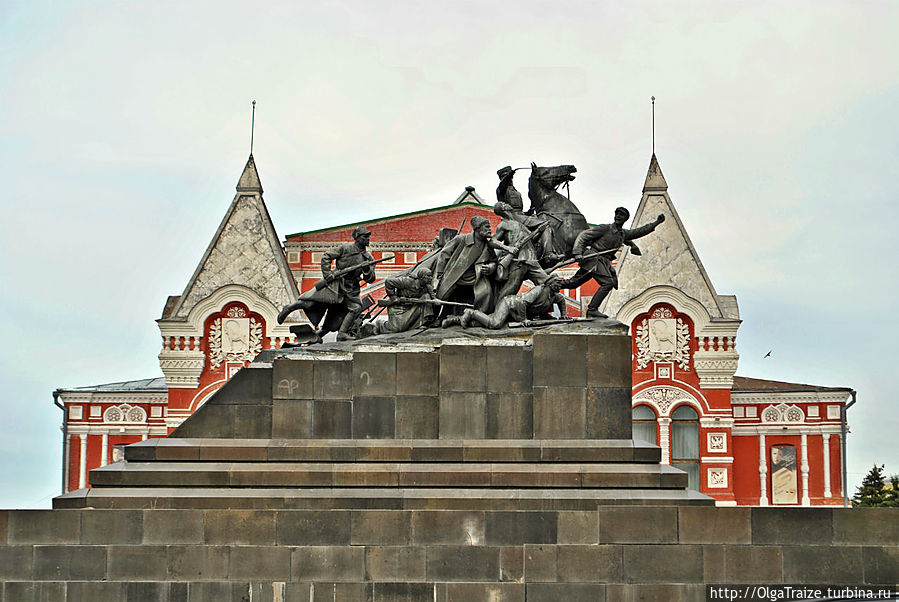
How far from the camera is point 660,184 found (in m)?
38.1

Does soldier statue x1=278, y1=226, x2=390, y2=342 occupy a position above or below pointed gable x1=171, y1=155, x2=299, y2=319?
below

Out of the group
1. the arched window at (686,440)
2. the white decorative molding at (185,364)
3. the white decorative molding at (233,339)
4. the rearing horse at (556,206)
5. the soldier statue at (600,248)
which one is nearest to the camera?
the soldier statue at (600,248)

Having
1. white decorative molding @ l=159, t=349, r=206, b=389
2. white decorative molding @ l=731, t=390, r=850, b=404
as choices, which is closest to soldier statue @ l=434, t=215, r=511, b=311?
white decorative molding @ l=159, t=349, r=206, b=389

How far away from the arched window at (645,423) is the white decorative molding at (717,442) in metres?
1.56

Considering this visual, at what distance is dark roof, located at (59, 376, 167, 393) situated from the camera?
124 ft

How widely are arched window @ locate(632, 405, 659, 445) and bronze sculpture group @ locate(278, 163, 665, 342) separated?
57.4 feet

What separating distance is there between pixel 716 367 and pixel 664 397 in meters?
1.76

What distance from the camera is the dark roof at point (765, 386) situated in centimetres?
3694

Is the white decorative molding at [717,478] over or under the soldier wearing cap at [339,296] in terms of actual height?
under

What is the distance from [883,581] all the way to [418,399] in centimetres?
623

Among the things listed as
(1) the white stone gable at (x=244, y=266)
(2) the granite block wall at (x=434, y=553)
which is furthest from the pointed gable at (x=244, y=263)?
(2) the granite block wall at (x=434, y=553)

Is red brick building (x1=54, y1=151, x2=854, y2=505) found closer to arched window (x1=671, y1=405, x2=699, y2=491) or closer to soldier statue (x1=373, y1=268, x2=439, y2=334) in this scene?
arched window (x1=671, y1=405, x2=699, y2=491)

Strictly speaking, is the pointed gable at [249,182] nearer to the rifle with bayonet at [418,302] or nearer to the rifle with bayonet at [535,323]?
the rifle with bayonet at [418,302]

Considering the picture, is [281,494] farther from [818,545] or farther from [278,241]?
[278,241]
